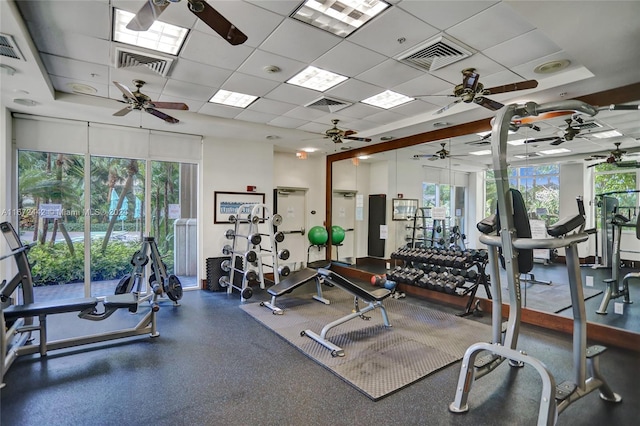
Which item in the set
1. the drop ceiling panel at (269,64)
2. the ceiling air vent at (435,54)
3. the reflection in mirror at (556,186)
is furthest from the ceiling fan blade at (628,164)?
the drop ceiling panel at (269,64)

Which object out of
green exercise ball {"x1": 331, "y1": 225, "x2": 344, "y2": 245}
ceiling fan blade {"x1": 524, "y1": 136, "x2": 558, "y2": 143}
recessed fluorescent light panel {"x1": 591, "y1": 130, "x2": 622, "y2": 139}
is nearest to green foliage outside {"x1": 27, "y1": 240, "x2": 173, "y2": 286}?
green exercise ball {"x1": 331, "y1": 225, "x2": 344, "y2": 245}

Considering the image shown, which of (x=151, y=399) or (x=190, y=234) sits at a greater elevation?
(x=190, y=234)

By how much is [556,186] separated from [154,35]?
545cm

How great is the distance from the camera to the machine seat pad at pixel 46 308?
3055mm

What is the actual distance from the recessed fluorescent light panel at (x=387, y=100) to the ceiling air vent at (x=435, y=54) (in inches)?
33.7

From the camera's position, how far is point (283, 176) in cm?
768

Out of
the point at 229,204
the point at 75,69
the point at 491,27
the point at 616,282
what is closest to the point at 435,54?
the point at 491,27

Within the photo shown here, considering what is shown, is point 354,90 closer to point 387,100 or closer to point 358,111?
point 387,100

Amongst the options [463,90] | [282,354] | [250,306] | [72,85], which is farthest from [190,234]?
[463,90]

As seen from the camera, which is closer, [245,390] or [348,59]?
[245,390]

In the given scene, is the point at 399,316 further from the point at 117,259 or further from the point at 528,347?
the point at 117,259

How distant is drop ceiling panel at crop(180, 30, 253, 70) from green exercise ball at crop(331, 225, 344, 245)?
16.0 ft

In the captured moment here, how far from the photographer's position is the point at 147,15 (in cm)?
216

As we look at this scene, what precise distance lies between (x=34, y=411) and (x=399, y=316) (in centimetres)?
394
